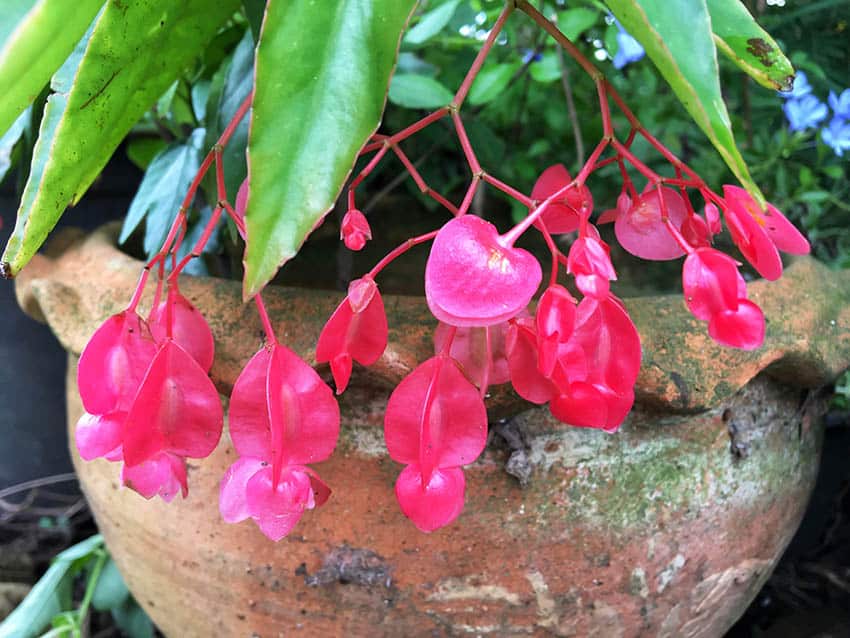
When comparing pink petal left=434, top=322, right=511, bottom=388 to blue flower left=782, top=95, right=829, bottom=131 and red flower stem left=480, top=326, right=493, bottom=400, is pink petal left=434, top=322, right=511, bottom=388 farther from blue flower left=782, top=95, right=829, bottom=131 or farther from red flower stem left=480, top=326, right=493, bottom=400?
blue flower left=782, top=95, right=829, bottom=131

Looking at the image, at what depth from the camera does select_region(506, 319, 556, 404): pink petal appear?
332mm

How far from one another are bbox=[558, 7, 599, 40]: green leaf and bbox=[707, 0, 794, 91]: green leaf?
38 centimetres

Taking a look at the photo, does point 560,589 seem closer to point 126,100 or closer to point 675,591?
point 675,591

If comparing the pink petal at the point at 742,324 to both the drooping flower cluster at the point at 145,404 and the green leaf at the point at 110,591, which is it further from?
the green leaf at the point at 110,591

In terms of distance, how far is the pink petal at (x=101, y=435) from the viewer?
0.34m

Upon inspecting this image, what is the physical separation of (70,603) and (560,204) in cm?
74

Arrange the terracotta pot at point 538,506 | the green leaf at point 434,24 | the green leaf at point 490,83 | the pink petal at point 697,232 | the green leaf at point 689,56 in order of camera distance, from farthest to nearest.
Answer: the green leaf at point 490,83 < the green leaf at point 434,24 < the terracotta pot at point 538,506 < the pink petal at point 697,232 < the green leaf at point 689,56

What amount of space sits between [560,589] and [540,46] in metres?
0.64

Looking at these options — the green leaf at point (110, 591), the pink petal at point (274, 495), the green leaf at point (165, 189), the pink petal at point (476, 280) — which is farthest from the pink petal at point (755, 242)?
the green leaf at point (110, 591)

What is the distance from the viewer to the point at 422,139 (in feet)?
2.99

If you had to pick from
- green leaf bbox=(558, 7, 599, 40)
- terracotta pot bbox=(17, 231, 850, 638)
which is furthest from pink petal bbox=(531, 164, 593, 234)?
green leaf bbox=(558, 7, 599, 40)

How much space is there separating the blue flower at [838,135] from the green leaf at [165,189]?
2.07 ft

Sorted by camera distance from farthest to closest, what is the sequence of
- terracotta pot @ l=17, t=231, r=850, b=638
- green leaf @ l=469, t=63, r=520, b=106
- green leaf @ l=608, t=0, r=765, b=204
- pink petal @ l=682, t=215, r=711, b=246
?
1. green leaf @ l=469, t=63, r=520, b=106
2. terracotta pot @ l=17, t=231, r=850, b=638
3. pink petal @ l=682, t=215, r=711, b=246
4. green leaf @ l=608, t=0, r=765, b=204

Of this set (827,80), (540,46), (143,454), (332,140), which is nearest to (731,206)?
(332,140)
